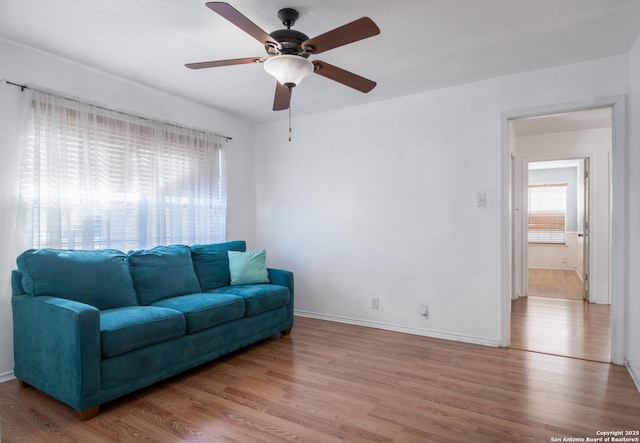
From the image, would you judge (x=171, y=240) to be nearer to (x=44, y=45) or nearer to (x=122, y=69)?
(x=122, y=69)

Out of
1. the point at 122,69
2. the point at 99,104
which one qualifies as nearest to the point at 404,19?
the point at 122,69

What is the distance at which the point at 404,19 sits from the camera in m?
2.34

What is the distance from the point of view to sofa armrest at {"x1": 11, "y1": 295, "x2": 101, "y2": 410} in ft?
6.78

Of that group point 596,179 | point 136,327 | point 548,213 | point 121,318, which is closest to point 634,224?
point 596,179

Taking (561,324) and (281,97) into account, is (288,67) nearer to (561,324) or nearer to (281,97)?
(281,97)

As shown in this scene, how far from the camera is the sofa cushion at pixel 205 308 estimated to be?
8.92ft

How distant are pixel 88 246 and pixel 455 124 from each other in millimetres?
3429

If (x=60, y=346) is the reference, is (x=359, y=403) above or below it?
below

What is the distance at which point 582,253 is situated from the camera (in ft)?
18.7

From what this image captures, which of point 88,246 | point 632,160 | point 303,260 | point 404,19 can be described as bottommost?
point 303,260

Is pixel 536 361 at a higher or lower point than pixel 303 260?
lower

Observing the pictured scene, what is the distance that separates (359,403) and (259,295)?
1.36 m

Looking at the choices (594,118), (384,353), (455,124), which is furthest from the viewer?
(594,118)

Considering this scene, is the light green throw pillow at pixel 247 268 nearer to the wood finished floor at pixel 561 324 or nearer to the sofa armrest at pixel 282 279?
the sofa armrest at pixel 282 279
